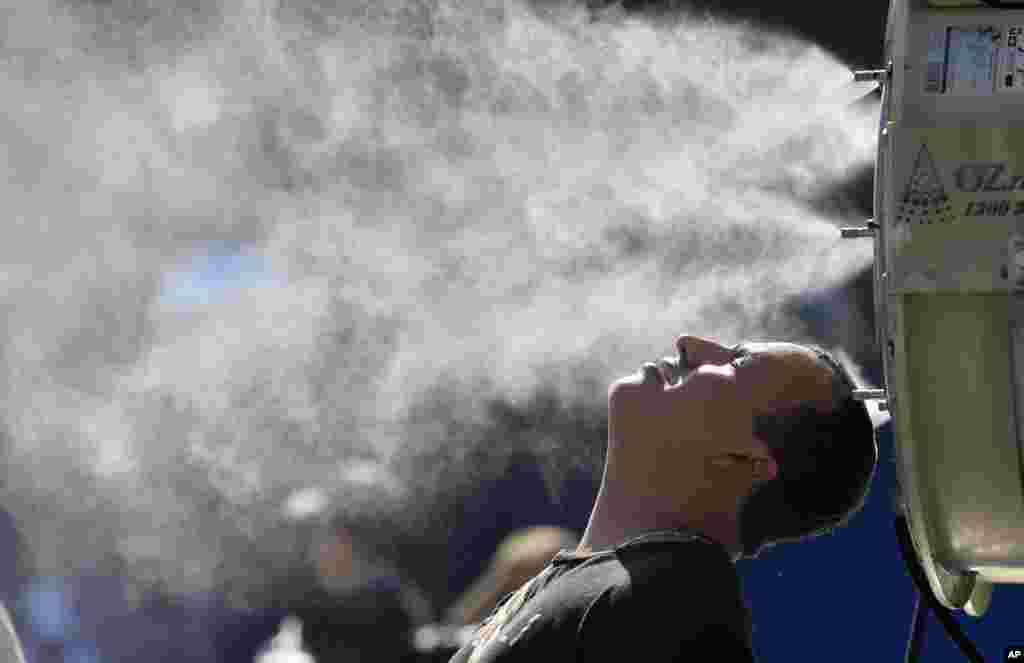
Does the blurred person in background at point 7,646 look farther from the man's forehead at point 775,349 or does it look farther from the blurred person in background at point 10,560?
the blurred person in background at point 10,560

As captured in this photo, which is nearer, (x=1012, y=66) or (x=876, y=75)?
(x=1012, y=66)

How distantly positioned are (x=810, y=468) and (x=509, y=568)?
71.9 inches

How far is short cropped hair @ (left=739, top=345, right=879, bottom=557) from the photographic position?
2.43 meters

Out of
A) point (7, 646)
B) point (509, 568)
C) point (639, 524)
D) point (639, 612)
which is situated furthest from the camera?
point (509, 568)

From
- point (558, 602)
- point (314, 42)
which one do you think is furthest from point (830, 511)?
point (314, 42)

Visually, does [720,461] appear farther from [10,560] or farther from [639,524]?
[10,560]

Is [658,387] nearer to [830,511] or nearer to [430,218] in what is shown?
[830,511]

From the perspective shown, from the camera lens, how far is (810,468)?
96.7 inches

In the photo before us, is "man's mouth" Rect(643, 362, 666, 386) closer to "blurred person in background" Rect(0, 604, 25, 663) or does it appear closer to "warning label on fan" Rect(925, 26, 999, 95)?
"warning label on fan" Rect(925, 26, 999, 95)

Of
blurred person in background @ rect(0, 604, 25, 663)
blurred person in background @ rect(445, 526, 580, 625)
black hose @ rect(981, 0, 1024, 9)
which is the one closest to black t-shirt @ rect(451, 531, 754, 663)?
Answer: black hose @ rect(981, 0, 1024, 9)

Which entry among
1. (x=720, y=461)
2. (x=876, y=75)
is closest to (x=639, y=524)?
(x=720, y=461)

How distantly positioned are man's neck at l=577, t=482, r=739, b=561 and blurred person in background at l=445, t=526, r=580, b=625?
154 cm

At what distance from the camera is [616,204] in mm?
4609

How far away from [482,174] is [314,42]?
0.65 m
